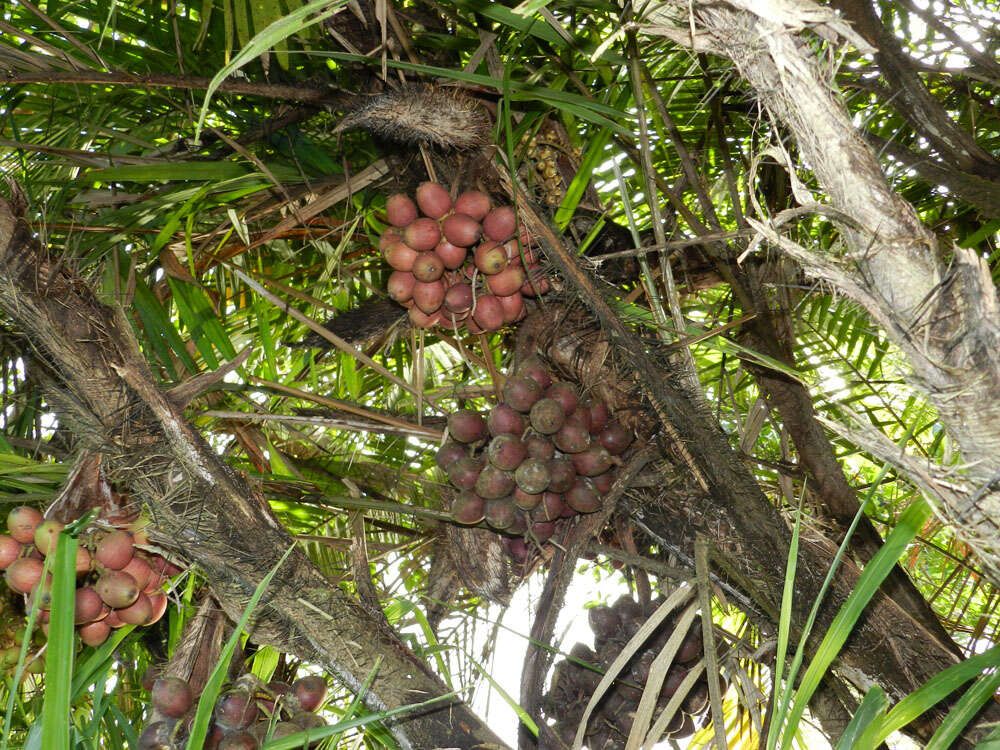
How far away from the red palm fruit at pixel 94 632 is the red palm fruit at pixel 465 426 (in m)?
0.41

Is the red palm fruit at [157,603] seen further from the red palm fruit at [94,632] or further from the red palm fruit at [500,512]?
the red palm fruit at [500,512]

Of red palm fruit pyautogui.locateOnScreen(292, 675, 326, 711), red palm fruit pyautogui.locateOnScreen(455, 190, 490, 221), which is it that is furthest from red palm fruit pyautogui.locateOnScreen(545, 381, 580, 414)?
red palm fruit pyautogui.locateOnScreen(292, 675, 326, 711)

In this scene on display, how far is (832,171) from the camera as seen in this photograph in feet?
1.50

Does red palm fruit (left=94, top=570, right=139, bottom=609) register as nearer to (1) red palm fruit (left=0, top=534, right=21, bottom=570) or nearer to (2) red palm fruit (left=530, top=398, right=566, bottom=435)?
(1) red palm fruit (left=0, top=534, right=21, bottom=570)

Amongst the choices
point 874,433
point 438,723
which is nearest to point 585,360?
point 438,723

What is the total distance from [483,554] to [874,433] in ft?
2.16

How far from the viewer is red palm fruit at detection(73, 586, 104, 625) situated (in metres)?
0.81

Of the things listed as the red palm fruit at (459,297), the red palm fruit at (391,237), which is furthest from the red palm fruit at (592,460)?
the red palm fruit at (391,237)

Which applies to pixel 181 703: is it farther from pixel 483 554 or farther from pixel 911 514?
pixel 911 514

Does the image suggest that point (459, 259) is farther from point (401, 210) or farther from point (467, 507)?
point (467, 507)

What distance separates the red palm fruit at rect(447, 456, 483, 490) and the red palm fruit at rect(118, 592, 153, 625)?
0.34 meters

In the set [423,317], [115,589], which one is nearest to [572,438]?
[423,317]

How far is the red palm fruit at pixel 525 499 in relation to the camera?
92 cm

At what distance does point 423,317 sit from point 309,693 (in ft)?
1.44
